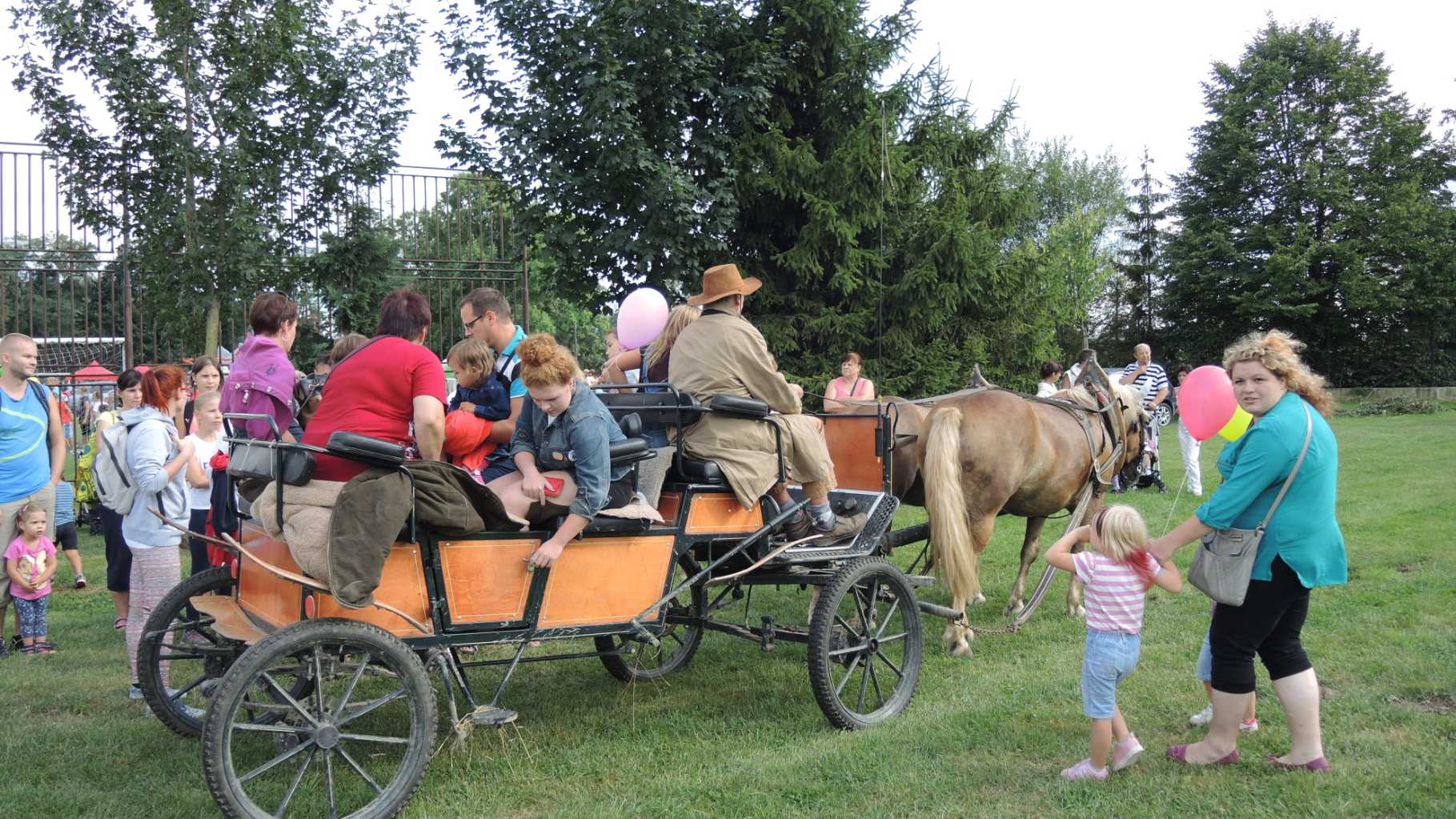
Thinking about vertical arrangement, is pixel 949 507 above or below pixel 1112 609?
above

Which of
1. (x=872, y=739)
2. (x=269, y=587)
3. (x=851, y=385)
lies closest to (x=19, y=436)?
(x=269, y=587)

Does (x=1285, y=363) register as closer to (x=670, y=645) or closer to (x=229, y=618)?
(x=670, y=645)

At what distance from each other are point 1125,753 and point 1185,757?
31cm

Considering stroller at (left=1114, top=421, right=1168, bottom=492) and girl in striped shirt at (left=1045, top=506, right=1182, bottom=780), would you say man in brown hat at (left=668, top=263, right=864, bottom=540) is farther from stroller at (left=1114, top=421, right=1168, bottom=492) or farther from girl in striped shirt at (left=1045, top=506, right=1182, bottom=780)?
stroller at (left=1114, top=421, right=1168, bottom=492)

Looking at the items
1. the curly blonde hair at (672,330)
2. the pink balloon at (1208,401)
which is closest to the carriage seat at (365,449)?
the curly blonde hair at (672,330)

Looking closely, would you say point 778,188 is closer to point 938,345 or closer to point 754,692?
point 938,345

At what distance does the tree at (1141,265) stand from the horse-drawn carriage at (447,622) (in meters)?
40.4

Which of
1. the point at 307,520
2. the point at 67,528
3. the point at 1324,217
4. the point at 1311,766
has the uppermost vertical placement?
the point at 1324,217

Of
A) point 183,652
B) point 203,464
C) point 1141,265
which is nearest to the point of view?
point 183,652

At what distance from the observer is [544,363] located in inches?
157

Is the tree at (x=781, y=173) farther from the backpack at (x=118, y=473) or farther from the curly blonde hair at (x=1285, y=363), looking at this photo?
the curly blonde hair at (x=1285, y=363)

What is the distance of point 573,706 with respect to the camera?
529 cm

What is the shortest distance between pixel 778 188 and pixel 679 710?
8733 millimetres

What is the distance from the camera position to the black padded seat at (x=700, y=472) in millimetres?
4680
